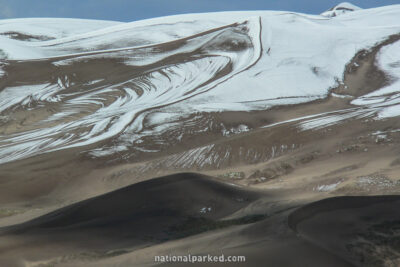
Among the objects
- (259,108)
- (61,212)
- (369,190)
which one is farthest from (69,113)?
(369,190)

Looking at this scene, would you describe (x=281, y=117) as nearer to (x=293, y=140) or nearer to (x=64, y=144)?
(x=293, y=140)

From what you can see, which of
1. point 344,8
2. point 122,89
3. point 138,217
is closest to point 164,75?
point 122,89

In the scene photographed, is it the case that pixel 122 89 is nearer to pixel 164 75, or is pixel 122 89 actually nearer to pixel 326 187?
pixel 164 75

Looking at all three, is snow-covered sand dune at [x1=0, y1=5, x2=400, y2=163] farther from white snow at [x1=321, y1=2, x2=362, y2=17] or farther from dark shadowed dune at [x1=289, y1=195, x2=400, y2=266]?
white snow at [x1=321, y1=2, x2=362, y2=17]

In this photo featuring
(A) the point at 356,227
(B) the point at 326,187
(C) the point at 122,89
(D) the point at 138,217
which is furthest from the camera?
(C) the point at 122,89

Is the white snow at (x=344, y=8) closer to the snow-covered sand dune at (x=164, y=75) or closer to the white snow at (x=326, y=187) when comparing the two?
the snow-covered sand dune at (x=164, y=75)

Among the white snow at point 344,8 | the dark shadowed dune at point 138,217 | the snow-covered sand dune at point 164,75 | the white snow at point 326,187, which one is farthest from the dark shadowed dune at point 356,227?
the white snow at point 344,8
